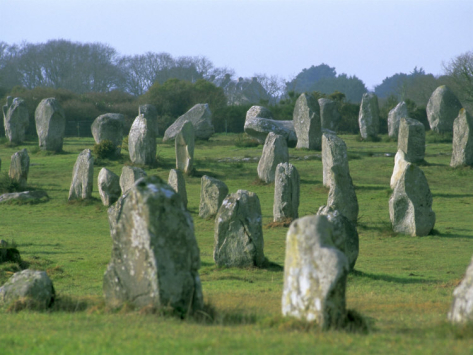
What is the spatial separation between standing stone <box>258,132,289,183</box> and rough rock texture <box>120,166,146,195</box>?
5.51 metres

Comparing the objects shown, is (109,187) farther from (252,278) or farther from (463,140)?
(463,140)

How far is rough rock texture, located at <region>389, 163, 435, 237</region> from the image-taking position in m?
15.0

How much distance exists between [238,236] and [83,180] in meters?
10.5

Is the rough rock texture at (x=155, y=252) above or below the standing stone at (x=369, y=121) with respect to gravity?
below

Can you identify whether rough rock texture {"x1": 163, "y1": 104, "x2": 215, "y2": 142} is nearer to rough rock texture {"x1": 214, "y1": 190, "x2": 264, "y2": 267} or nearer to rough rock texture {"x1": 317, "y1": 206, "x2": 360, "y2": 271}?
rough rock texture {"x1": 214, "y1": 190, "x2": 264, "y2": 267}

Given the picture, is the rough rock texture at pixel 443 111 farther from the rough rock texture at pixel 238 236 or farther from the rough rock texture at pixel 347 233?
the rough rock texture at pixel 238 236

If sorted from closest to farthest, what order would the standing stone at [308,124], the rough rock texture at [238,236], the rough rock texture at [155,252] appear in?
the rough rock texture at [155,252]
the rough rock texture at [238,236]
the standing stone at [308,124]

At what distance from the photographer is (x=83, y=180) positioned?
20984mm

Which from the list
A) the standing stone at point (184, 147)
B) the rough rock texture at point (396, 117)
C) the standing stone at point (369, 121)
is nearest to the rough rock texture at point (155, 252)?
the standing stone at point (184, 147)

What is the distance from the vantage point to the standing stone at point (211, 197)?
18.0 metres

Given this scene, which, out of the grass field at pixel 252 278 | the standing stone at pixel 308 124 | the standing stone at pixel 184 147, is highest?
the standing stone at pixel 308 124

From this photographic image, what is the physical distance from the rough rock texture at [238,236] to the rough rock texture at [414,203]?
15.7 feet

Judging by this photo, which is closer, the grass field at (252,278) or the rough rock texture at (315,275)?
the grass field at (252,278)

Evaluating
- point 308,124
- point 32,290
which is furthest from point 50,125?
point 32,290
